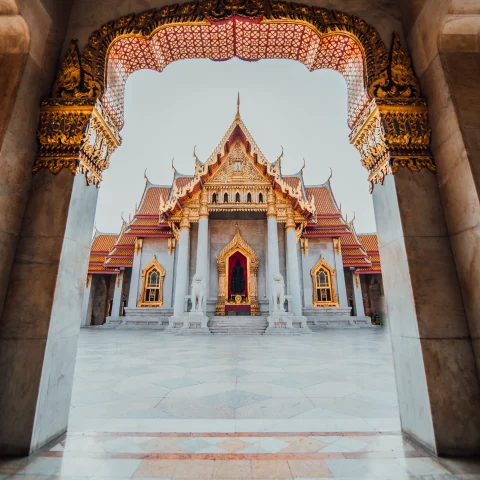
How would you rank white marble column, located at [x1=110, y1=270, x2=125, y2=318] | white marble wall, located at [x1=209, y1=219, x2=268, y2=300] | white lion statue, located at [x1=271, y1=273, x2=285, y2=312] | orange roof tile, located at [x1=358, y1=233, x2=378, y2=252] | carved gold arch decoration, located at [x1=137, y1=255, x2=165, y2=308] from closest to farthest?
white lion statue, located at [x1=271, y1=273, x2=285, y2=312]
white marble wall, located at [x1=209, y1=219, x2=268, y2=300]
carved gold arch decoration, located at [x1=137, y1=255, x2=165, y2=308]
white marble column, located at [x1=110, y1=270, x2=125, y2=318]
orange roof tile, located at [x1=358, y1=233, x2=378, y2=252]

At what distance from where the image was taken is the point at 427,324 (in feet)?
5.70

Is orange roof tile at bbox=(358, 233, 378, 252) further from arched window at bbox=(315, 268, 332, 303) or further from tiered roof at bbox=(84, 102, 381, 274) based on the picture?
arched window at bbox=(315, 268, 332, 303)

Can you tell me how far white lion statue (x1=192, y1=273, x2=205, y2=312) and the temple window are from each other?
6.47 meters

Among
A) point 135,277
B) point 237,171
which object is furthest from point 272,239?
point 135,277

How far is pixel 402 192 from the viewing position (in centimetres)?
197

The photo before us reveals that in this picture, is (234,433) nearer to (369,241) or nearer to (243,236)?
(243,236)

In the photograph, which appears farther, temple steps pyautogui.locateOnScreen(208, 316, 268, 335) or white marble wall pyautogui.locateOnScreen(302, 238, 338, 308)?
white marble wall pyautogui.locateOnScreen(302, 238, 338, 308)

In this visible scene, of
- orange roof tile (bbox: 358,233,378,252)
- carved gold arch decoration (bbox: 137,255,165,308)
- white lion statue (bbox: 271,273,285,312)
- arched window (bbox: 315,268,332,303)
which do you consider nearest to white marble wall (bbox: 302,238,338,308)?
arched window (bbox: 315,268,332,303)

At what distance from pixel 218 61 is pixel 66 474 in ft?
11.5

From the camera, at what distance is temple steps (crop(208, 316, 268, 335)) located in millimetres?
10805

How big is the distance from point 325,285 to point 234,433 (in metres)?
14.1

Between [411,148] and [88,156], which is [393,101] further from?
[88,156]

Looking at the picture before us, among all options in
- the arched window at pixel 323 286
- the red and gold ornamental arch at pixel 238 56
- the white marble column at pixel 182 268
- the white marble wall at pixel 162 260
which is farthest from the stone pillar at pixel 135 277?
the red and gold ornamental arch at pixel 238 56

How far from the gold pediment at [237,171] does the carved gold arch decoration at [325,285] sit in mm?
5448
